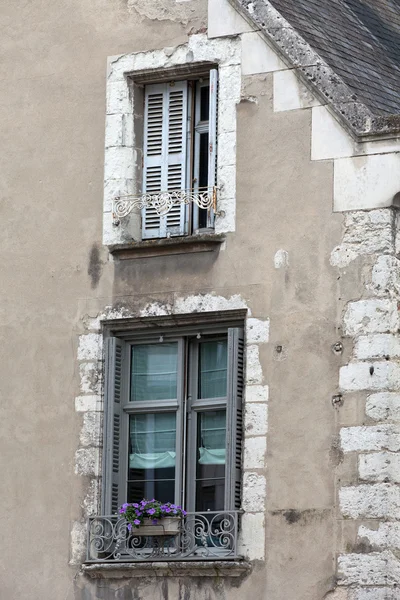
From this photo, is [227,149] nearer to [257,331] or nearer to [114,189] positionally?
[114,189]

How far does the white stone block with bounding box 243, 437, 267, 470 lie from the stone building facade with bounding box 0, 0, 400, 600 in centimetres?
2

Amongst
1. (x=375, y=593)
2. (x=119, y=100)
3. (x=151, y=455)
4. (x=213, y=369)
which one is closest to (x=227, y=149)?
(x=119, y=100)

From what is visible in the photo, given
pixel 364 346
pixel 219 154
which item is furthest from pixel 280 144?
pixel 364 346

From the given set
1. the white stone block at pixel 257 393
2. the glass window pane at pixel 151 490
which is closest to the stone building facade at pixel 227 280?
the white stone block at pixel 257 393

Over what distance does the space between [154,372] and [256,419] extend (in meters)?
1.16

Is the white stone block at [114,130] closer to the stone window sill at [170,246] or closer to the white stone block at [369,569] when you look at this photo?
the stone window sill at [170,246]

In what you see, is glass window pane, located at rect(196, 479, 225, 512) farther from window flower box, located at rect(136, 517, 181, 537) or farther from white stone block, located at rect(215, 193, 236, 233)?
white stone block, located at rect(215, 193, 236, 233)

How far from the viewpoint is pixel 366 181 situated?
1473 cm

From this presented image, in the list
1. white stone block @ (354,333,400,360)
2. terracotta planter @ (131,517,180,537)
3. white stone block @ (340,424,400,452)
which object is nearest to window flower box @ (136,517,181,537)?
terracotta planter @ (131,517,180,537)

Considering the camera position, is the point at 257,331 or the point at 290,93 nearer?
the point at 257,331

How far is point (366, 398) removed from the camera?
1439 cm

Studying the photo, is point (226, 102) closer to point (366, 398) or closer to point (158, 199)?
point (158, 199)

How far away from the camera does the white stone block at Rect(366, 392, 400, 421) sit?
14297 millimetres

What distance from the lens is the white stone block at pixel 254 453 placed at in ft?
48.3
